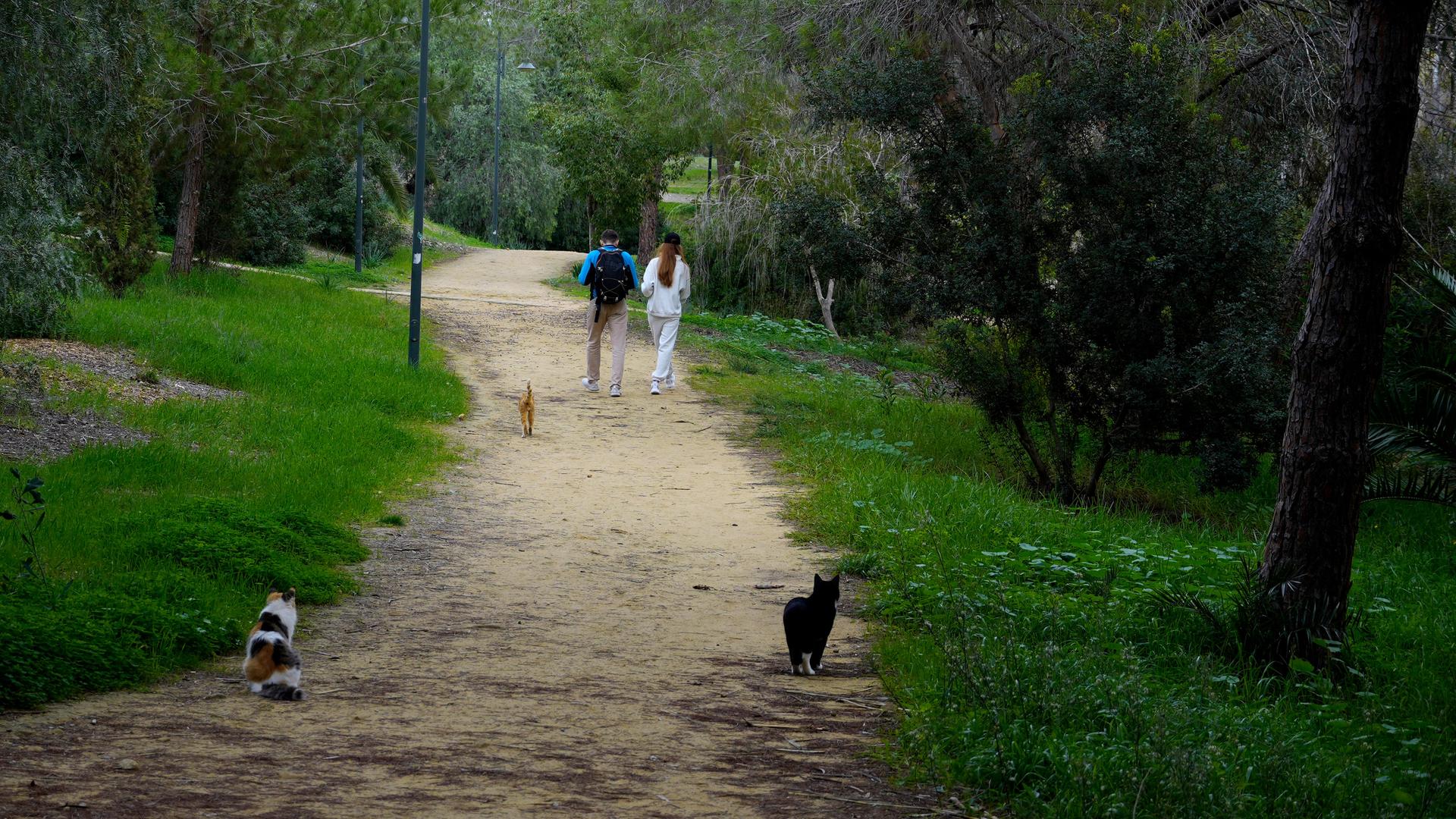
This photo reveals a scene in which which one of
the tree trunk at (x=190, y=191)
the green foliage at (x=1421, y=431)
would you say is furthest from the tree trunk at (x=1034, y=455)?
the tree trunk at (x=190, y=191)

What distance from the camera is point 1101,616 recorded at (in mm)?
6961

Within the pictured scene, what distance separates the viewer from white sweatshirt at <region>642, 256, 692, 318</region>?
55.1ft

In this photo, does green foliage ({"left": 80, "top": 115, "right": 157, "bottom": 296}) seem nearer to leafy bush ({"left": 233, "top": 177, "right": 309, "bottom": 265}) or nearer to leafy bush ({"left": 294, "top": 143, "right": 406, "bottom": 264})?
leafy bush ({"left": 233, "top": 177, "right": 309, "bottom": 265})

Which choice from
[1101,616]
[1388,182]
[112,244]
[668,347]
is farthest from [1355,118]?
[112,244]

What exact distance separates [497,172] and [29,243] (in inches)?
1577

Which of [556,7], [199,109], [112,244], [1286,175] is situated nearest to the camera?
[1286,175]

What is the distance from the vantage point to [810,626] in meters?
6.43

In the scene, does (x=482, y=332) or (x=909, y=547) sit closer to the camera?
(x=909, y=547)

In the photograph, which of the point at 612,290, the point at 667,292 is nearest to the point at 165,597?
the point at 612,290

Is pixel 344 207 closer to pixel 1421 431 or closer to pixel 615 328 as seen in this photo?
pixel 615 328

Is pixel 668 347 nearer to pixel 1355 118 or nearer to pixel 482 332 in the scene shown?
pixel 482 332

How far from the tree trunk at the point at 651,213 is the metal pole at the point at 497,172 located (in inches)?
738

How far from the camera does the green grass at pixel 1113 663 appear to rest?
4629 millimetres

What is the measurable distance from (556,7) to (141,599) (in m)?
41.4
